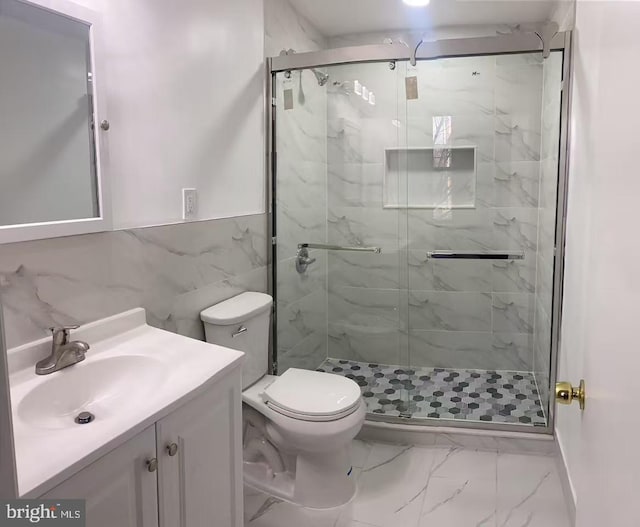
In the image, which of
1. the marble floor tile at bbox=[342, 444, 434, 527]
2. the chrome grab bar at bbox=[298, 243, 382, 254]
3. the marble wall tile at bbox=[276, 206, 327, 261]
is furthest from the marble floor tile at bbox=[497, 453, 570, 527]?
the marble wall tile at bbox=[276, 206, 327, 261]

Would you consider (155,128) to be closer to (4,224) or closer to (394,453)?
(4,224)

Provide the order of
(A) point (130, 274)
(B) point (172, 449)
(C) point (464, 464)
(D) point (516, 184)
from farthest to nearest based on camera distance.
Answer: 1. (D) point (516, 184)
2. (C) point (464, 464)
3. (A) point (130, 274)
4. (B) point (172, 449)

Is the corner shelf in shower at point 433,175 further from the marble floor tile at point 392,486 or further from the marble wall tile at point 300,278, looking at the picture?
the marble floor tile at point 392,486

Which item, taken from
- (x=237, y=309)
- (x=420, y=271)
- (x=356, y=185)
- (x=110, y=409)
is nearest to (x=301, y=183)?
(x=356, y=185)

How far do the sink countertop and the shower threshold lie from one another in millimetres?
1480

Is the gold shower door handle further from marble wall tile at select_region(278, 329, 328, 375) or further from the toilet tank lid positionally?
marble wall tile at select_region(278, 329, 328, 375)

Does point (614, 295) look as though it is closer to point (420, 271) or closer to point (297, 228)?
point (297, 228)

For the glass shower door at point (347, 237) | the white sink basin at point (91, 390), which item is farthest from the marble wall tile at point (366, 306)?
the white sink basin at point (91, 390)

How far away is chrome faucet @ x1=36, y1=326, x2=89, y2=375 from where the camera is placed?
4.64 ft

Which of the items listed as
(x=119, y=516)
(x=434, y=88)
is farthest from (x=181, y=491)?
(x=434, y=88)

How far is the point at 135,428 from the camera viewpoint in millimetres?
1157

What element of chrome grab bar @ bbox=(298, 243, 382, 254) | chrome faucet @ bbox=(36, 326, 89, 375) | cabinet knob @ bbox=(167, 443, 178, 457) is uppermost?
chrome grab bar @ bbox=(298, 243, 382, 254)

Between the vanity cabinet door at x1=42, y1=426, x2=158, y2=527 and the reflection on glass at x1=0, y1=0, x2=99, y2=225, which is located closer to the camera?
the vanity cabinet door at x1=42, y1=426, x2=158, y2=527

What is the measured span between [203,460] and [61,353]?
52 centimetres
